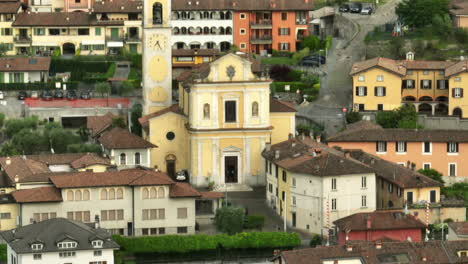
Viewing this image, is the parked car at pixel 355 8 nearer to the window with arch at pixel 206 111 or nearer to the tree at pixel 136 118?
the tree at pixel 136 118

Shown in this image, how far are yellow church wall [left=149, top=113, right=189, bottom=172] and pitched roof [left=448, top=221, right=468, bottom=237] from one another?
859 inches

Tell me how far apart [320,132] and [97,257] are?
30528mm

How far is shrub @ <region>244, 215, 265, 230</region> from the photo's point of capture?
111562 millimetres

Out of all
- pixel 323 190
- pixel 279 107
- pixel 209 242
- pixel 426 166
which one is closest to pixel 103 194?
pixel 209 242

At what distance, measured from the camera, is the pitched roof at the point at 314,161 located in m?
111

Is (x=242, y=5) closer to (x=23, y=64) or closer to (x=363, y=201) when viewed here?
(x=23, y=64)

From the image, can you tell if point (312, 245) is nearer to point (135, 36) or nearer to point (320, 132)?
point (320, 132)

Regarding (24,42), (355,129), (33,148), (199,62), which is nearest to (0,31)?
(24,42)

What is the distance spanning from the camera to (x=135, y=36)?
14838 cm

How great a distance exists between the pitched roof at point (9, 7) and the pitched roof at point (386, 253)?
55.6 meters

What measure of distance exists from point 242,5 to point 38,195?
135ft

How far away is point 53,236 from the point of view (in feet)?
334

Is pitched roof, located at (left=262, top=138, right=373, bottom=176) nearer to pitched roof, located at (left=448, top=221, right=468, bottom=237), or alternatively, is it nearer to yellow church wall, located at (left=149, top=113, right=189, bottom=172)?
yellow church wall, located at (left=149, top=113, right=189, bottom=172)

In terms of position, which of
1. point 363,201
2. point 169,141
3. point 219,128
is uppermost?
point 219,128
